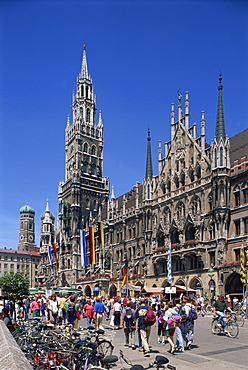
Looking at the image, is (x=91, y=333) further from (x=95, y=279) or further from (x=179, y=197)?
(x=95, y=279)

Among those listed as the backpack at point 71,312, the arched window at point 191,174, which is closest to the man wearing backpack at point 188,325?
the backpack at point 71,312

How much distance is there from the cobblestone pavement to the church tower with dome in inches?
5158

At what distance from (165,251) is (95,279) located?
63.6 feet

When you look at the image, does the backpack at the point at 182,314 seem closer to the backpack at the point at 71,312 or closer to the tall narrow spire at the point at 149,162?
the backpack at the point at 71,312

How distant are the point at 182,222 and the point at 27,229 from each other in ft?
362

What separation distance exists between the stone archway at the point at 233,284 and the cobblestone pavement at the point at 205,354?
70.6ft

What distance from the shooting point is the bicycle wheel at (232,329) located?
16.2m

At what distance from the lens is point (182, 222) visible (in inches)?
1779

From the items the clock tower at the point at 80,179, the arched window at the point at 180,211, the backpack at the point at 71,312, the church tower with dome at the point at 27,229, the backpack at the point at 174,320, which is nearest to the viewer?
the backpack at the point at 174,320

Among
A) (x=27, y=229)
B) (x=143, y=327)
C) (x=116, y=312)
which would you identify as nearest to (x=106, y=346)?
(x=143, y=327)

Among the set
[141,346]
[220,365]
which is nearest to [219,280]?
[141,346]

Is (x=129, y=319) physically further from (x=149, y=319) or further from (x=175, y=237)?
(x=175, y=237)

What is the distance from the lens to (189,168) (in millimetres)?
46031

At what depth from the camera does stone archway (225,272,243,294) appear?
37375 mm
